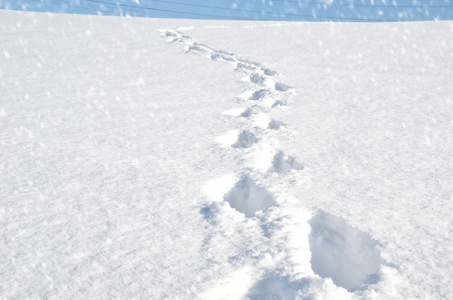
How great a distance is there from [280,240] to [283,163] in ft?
2.47

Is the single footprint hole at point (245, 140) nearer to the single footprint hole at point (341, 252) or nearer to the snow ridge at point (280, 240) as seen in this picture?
the snow ridge at point (280, 240)

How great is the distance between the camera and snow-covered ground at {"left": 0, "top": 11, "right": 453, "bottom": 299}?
1.18 metres

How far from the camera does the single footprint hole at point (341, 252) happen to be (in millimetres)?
1324

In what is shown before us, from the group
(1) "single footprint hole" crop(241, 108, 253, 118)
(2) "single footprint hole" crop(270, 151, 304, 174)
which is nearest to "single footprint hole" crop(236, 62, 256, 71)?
(1) "single footprint hole" crop(241, 108, 253, 118)

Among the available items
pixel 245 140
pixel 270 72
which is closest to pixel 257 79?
pixel 270 72

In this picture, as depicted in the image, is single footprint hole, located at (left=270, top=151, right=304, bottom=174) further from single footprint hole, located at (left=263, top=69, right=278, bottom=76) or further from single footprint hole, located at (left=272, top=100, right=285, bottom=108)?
single footprint hole, located at (left=263, top=69, right=278, bottom=76)

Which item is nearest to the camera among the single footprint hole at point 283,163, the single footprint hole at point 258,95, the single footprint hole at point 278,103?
the single footprint hole at point 283,163

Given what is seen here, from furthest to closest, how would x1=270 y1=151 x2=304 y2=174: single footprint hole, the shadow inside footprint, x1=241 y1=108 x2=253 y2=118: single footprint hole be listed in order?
x1=241 y1=108 x2=253 y2=118: single footprint hole, x1=270 y1=151 x2=304 y2=174: single footprint hole, the shadow inside footprint

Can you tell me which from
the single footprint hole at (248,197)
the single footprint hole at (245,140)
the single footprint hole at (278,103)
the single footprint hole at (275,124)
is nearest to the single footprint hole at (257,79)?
the single footprint hole at (278,103)

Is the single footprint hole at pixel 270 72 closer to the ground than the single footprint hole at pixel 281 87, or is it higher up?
closer to the ground

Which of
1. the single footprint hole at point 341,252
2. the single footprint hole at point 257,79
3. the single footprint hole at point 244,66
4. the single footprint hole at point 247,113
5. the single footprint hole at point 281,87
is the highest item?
the single footprint hole at point 341,252

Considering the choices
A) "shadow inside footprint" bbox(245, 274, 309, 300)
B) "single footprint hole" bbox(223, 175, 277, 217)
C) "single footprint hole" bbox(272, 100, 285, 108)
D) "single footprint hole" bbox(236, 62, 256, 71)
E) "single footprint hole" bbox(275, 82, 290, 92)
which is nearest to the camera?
"shadow inside footprint" bbox(245, 274, 309, 300)

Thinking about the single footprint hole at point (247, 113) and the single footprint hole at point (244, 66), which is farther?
the single footprint hole at point (244, 66)

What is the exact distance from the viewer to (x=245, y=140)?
7.64ft
